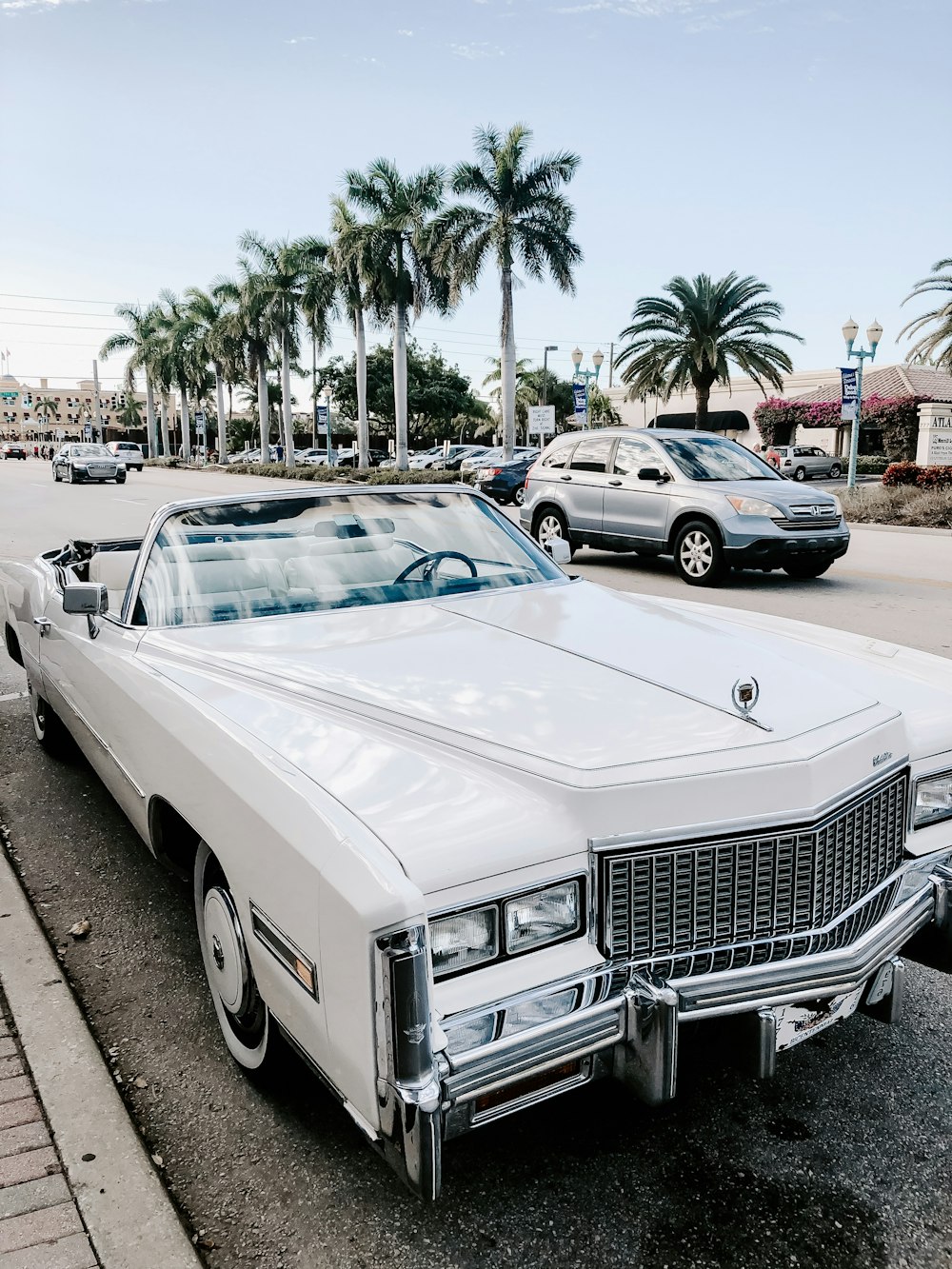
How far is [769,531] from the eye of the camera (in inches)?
444

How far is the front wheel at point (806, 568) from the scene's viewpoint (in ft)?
39.3

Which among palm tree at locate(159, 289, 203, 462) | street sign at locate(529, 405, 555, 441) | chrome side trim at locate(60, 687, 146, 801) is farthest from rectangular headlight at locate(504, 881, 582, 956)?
palm tree at locate(159, 289, 203, 462)

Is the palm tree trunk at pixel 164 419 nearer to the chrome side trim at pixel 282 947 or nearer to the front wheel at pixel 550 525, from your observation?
the front wheel at pixel 550 525

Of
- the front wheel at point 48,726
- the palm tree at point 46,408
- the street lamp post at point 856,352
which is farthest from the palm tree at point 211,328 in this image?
the palm tree at point 46,408

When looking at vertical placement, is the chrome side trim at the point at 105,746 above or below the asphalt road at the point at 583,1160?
above

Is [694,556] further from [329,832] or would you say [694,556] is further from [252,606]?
[329,832]

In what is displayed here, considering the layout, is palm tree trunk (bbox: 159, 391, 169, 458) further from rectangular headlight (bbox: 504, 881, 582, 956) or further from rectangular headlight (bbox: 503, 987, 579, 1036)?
rectangular headlight (bbox: 503, 987, 579, 1036)

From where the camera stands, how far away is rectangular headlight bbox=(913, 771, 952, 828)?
2.65 meters

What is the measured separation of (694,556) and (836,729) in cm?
944

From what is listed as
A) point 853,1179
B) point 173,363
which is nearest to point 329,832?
point 853,1179

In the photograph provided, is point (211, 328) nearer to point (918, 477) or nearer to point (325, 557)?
point (918, 477)

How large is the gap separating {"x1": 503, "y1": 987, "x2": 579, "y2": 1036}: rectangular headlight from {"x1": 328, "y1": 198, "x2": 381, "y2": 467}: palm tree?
134 ft

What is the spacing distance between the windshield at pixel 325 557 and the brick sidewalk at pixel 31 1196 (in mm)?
1502

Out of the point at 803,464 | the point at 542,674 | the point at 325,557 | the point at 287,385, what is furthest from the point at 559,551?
the point at 287,385
